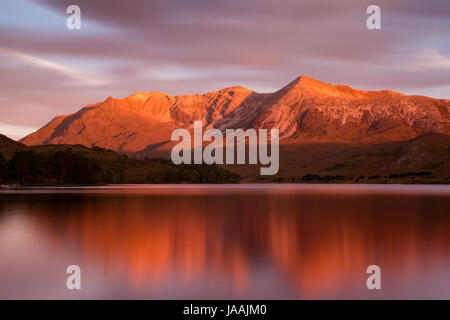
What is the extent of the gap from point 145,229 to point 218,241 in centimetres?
892

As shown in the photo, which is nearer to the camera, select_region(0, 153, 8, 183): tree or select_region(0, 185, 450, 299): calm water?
select_region(0, 185, 450, 299): calm water

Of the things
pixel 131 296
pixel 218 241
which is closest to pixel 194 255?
pixel 218 241

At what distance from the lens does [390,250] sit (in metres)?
28.2

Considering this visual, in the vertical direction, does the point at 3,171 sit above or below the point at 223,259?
above

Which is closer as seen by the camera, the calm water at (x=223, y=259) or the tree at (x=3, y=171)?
the calm water at (x=223, y=259)

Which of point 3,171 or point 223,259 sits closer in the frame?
point 223,259
